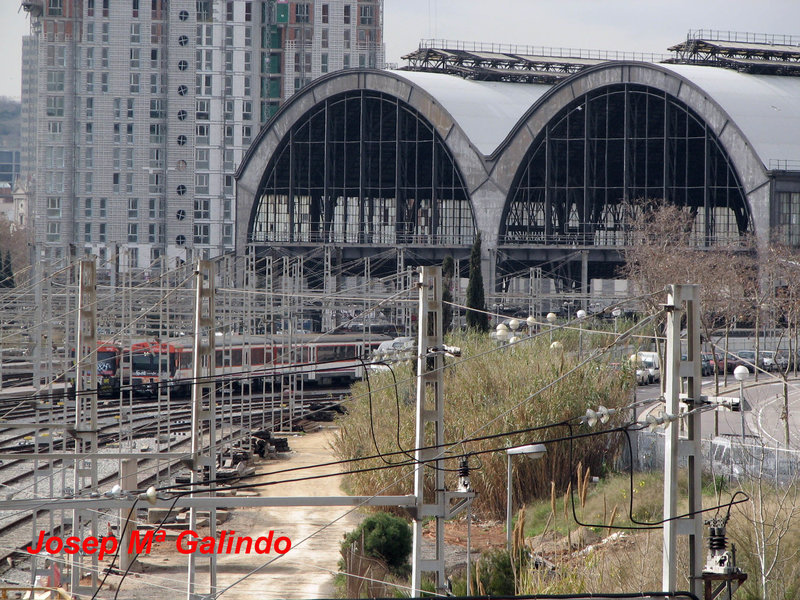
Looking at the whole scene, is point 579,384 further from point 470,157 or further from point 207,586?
point 470,157

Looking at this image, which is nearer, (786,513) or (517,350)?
(786,513)

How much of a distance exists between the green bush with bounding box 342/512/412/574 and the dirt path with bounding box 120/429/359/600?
66 cm

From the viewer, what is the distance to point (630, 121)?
59.6m

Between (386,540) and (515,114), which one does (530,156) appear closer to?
(515,114)

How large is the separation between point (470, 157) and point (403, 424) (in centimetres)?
3803

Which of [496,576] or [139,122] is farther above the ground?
[139,122]

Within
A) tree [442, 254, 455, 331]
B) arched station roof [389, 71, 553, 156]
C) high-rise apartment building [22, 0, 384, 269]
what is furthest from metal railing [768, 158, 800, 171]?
high-rise apartment building [22, 0, 384, 269]

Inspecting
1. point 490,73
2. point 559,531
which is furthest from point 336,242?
point 559,531

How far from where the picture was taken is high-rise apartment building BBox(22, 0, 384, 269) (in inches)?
3770

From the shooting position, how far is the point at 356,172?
72.0m

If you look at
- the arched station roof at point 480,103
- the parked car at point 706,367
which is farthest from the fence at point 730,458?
the arched station roof at point 480,103

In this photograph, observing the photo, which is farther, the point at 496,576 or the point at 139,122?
the point at 139,122

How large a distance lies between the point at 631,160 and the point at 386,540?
43.8 meters

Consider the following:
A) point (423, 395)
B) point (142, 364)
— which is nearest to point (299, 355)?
point (142, 364)
